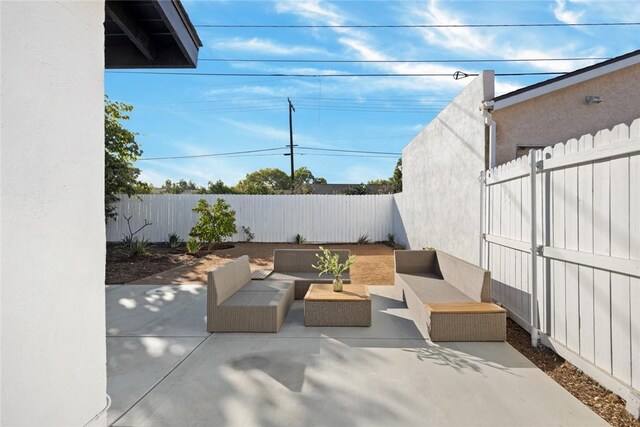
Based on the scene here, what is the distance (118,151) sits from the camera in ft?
37.5

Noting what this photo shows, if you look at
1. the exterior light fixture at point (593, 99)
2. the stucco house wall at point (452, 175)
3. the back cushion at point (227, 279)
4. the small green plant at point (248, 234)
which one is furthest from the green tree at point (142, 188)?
the exterior light fixture at point (593, 99)

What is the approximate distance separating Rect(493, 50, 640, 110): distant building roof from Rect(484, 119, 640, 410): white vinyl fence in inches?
64.3

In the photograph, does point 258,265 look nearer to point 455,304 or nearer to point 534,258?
point 455,304

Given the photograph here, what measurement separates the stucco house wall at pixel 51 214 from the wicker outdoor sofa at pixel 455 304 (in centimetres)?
319

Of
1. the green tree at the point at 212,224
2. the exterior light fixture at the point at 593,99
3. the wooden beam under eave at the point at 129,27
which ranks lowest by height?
the green tree at the point at 212,224

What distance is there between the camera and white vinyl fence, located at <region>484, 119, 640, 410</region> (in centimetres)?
239

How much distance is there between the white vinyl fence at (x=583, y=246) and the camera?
2387 mm

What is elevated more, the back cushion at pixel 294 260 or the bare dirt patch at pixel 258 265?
the back cushion at pixel 294 260

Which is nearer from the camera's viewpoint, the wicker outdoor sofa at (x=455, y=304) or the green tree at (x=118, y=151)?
the wicker outdoor sofa at (x=455, y=304)

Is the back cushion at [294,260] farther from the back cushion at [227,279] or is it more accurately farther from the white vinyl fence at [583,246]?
the white vinyl fence at [583,246]

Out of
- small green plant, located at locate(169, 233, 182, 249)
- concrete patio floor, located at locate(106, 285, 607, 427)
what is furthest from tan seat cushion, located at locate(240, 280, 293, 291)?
small green plant, located at locate(169, 233, 182, 249)

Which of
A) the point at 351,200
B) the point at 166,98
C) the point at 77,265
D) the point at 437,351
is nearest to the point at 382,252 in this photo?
the point at 351,200

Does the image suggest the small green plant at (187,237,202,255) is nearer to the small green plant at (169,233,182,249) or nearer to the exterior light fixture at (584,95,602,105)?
the small green plant at (169,233,182,249)

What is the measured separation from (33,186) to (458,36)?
11.2 metres
